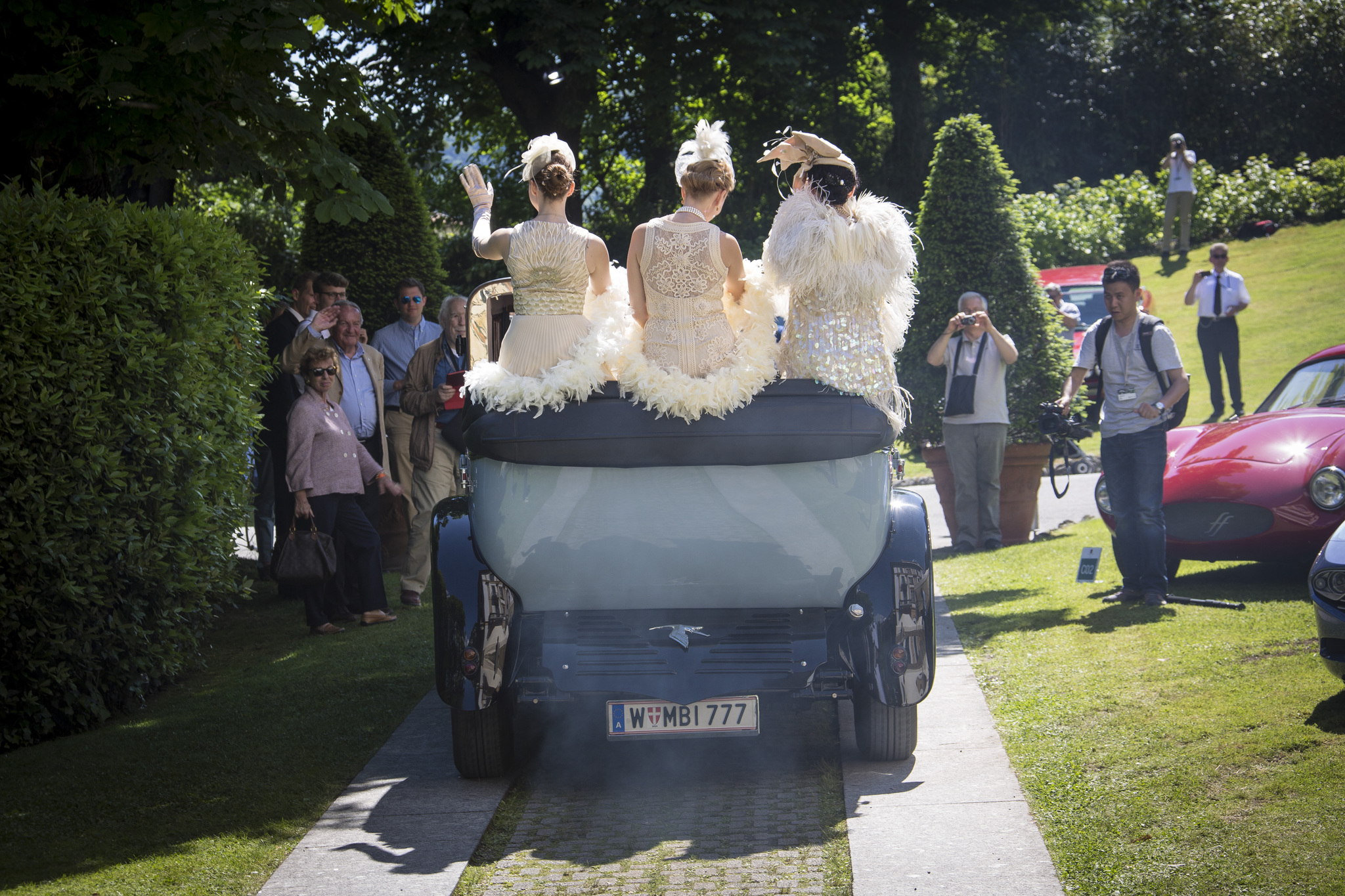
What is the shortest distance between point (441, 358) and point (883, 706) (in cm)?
514

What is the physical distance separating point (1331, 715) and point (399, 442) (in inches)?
285

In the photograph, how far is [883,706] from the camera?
16.8 feet

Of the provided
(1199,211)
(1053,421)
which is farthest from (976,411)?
(1199,211)

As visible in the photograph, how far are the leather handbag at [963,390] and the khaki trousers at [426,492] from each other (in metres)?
4.37

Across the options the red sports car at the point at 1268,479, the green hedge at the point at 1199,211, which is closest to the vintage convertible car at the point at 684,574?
the red sports car at the point at 1268,479

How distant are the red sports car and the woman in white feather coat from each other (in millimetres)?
3678

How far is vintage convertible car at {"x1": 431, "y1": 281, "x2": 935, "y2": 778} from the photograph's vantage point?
4660 mm

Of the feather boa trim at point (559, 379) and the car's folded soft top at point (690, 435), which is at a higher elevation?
the feather boa trim at point (559, 379)

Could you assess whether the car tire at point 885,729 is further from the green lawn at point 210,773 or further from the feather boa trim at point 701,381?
the green lawn at point 210,773

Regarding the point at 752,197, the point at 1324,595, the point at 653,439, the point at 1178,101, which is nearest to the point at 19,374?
the point at 653,439

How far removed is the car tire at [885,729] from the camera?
5117 millimetres

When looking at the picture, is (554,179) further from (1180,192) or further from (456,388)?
(1180,192)

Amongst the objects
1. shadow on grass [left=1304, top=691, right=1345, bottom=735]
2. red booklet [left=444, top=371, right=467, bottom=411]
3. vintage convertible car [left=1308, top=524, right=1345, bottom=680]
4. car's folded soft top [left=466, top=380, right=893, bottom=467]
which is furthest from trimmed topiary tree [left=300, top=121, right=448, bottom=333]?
shadow on grass [left=1304, top=691, right=1345, bottom=735]

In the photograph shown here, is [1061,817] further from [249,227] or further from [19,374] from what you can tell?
[249,227]
